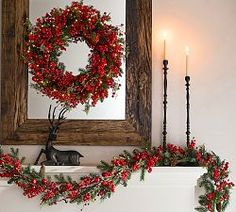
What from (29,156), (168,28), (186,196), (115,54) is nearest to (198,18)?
(168,28)

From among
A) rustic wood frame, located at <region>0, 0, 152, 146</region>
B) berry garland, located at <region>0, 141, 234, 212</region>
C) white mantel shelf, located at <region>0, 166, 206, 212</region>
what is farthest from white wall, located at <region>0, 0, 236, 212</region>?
white mantel shelf, located at <region>0, 166, 206, 212</region>

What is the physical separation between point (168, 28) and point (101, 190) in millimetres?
1148

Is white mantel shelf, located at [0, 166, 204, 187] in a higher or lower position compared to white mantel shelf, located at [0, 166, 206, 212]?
higher

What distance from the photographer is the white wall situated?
10.6ft

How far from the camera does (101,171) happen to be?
3.01 m

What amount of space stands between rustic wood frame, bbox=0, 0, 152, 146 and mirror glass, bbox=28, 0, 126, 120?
A: 34 millimetres

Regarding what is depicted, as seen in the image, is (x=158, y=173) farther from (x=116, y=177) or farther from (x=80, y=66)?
(x=80, y=66)

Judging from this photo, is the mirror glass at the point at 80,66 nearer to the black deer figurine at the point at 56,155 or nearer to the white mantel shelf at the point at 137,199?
the black deer figurine at the point at 56,155

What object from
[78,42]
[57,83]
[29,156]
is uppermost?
[78,42]

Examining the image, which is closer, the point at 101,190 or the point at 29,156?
the point at 101,190

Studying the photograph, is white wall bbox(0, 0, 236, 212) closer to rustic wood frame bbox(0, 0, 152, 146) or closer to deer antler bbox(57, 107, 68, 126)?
rustic wood frame bbox(0, 0, 152, 146)

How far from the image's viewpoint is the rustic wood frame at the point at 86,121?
10.6 feet

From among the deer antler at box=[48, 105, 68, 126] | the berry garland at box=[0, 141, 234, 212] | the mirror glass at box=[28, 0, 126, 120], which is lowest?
the berry garland at box=[0, 141, 234, 212]

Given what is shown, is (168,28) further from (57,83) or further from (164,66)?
(57,83)
